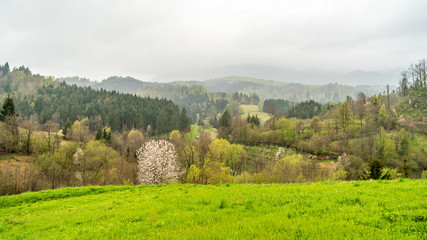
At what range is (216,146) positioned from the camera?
85.6 m

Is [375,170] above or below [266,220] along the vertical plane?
below

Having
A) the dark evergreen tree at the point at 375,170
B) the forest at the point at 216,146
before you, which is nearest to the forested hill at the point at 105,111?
the forest at the point at 216,146

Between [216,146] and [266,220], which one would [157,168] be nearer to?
[266,220]

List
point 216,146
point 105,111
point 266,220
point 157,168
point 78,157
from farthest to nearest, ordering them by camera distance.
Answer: point 105,111 → point 216,146 → point 78,157 → point 157,168 → point 266,220

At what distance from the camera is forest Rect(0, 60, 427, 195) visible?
5000 centimetres

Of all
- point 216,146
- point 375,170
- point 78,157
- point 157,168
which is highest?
point 375,170

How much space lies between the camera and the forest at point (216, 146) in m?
50.0

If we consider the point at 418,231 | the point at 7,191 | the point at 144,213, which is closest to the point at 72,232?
the point at 144,213

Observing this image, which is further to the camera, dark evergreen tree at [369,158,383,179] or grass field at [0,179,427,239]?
dark evergreen tree at [369,158,383,179]

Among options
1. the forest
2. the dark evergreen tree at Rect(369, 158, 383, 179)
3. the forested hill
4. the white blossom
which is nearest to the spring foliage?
the forest

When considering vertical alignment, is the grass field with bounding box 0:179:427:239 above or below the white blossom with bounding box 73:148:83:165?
above

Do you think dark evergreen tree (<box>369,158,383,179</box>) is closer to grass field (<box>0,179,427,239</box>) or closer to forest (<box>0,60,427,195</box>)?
forest (<box>0,60,427,195</box>)

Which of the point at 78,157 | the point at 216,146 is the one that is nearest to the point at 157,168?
the point at 78,157

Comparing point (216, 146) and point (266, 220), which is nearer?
point (266, 220)
